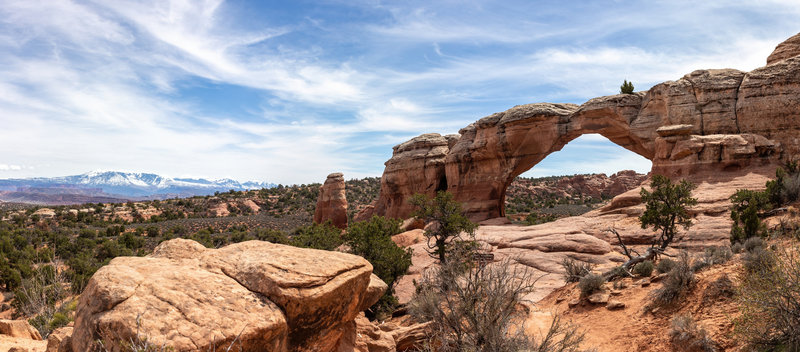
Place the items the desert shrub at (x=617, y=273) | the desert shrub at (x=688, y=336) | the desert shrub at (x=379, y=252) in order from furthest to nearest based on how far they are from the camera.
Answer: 1. the desert shrub at (x=379, y=252)
2. the desert shrub at (x=617, y=273)
3. the desert shrub at (x=688, y=336)

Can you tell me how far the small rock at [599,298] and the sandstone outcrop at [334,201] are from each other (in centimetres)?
2944

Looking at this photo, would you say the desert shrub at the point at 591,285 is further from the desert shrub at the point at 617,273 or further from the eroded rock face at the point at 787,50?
the eroded rock face at the point at 787,50

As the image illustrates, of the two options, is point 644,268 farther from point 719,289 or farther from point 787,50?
point 787,50

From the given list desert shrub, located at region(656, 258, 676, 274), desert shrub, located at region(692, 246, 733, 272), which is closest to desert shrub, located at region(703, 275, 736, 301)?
desert shrub, located at region(692, 246, 733, 272)

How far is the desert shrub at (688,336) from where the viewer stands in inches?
342

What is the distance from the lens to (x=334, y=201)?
1597 inches

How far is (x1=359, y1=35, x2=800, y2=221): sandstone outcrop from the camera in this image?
21.5m

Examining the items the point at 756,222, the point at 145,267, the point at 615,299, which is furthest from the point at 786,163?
the point at 145,267

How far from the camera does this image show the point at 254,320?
4941 millimetres

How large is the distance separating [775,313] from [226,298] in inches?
347

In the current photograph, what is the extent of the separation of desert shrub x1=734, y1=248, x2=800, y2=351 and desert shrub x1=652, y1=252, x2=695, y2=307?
106 inches

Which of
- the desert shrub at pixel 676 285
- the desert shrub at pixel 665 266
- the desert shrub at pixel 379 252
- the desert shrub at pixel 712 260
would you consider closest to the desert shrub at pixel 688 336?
the desert shrub at pixel 676 285

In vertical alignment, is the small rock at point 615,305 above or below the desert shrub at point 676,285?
below

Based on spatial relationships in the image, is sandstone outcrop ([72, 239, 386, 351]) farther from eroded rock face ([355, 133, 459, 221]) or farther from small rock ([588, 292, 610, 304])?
eroded rock face ([355, 133, 459, 221])
